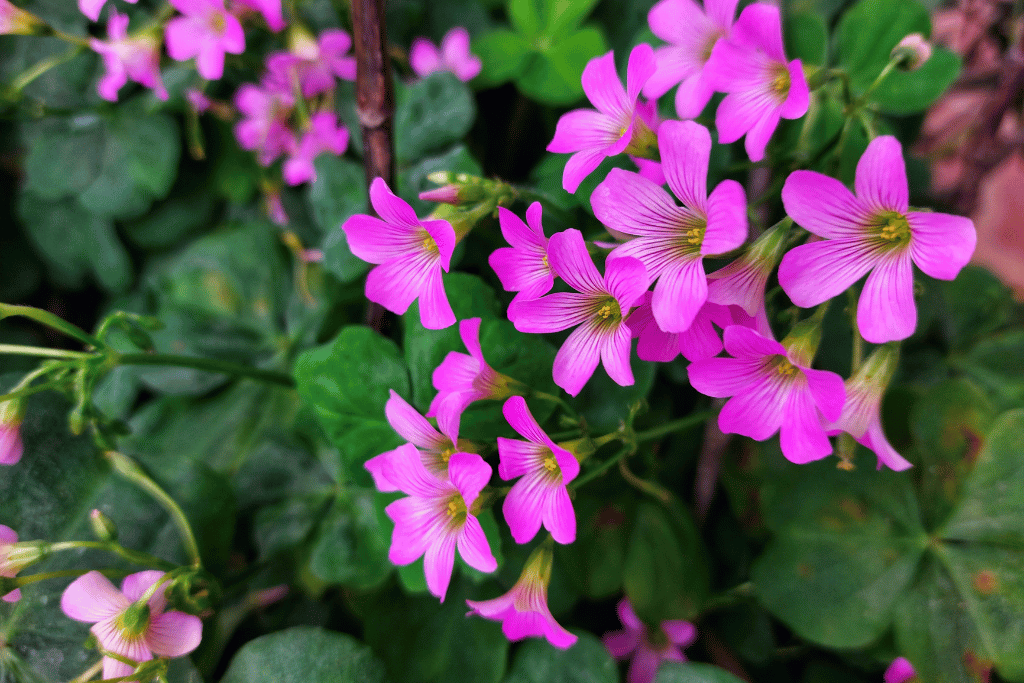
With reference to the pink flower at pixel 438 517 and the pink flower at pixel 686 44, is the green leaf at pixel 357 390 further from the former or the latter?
the pink flower at pixel 686 44

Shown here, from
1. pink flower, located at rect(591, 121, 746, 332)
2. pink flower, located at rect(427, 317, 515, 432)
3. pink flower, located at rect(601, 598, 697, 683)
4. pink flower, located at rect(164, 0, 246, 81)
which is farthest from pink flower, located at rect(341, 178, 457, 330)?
pink flower, located at rect(601, 598, 697, 683)

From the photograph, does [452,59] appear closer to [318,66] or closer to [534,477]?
[318,66]

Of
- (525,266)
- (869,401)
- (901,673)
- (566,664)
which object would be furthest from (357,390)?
(901,673)

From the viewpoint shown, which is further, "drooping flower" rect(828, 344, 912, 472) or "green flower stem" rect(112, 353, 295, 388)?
"green flower stem" rect(112, 353, 295, 388)

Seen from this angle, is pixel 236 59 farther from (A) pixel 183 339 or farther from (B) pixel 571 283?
(B) pixel 571 283

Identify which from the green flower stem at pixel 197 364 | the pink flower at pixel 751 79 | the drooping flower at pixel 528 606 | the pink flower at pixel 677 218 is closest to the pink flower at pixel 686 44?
the pink flower at pixel 751 79

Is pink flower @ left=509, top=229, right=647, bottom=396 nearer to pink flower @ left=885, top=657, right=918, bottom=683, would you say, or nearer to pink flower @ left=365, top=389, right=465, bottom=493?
pink flower @ left=365, top=389, right=465, bottom=493
